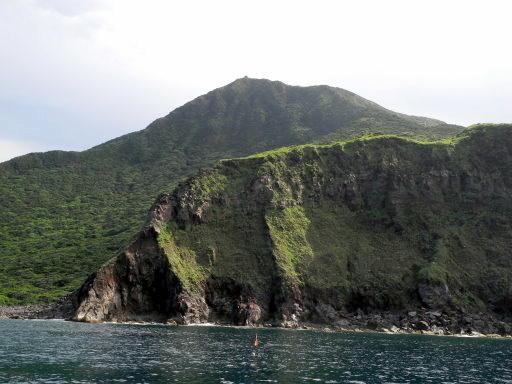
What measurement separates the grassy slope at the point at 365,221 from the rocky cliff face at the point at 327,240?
1.26 feet

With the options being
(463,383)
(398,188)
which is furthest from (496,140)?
(463,383)

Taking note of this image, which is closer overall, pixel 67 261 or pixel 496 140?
pixel 496 140

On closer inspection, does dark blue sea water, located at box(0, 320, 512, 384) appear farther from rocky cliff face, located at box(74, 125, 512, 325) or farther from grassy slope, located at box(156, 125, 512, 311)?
grassy slope, located at box(156, 125, 512, 311)

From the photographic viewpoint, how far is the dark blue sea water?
4612 cm

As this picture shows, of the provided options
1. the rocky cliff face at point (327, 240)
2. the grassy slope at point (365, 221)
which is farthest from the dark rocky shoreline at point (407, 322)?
the grassy slope at point (365, 221)

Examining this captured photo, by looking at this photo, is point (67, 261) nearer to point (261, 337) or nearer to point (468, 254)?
point (261, 337)

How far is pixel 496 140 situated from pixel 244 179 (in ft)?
292

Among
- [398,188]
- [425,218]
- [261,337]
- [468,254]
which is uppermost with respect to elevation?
[398,188]

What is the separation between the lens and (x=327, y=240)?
14150 centimetres

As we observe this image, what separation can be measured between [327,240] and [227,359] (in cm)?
8785

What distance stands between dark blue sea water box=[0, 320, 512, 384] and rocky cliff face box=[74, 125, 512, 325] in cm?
3328

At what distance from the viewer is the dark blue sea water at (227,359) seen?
151 feet

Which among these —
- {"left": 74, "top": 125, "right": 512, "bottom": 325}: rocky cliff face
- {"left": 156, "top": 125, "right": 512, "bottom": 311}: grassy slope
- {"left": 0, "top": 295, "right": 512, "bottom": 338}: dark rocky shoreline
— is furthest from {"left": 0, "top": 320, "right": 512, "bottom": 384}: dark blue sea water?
{"left": 156, "top": 125, "right": 512, "bottom": 311}: grassy slope

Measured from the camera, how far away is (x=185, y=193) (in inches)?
5669
